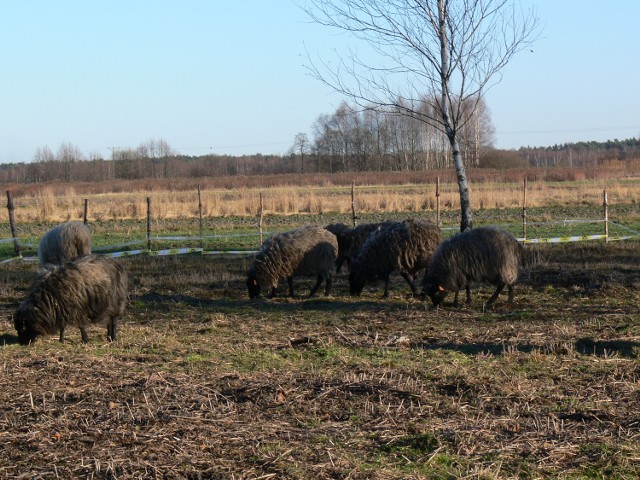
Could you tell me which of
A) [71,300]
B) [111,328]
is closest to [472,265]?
[111,328]

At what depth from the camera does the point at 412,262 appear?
14625 mm

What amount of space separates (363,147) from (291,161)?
1559 centimetres

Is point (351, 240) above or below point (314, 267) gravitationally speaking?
above

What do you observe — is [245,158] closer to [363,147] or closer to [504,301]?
[363,147]

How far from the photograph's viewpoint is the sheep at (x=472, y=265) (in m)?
13.3

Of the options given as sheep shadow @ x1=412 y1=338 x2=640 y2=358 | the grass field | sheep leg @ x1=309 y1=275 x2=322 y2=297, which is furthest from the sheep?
sheep shadow @ x1=412 y1=338 x2=640 y2=358

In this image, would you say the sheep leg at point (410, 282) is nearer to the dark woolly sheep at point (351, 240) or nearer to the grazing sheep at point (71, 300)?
the dark woolly sheep at point (351, 240)

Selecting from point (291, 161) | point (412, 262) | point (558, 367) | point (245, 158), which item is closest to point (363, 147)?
point (291, 161)

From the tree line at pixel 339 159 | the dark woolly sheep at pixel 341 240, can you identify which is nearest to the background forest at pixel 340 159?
the tree line at pixel 339 159

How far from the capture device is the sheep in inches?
522

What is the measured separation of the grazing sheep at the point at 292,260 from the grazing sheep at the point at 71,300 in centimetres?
411

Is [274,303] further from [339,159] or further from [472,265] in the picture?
[339,159]

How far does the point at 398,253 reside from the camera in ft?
47.8

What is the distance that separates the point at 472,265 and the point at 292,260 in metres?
3.32
